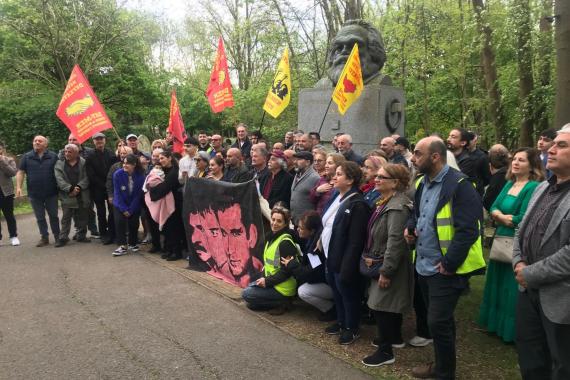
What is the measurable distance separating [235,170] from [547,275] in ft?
15.9

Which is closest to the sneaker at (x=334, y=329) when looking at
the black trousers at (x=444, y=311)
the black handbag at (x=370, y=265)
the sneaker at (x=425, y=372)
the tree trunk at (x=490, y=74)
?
the black handbag at (x=370, y=265)

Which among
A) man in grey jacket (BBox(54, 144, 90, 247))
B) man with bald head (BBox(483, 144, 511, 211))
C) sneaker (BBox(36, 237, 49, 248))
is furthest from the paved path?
man with bald head (BBox(483, 144, 511, 211))

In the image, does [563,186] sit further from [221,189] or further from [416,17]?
[416,17]

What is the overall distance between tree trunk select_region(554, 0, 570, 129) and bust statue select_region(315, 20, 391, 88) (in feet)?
10.9

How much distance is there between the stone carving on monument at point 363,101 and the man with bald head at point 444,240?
633 centimetres

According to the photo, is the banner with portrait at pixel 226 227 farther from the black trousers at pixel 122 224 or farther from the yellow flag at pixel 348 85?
the yellow flag at pixel 348 85

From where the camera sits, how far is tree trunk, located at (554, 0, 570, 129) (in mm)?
7635

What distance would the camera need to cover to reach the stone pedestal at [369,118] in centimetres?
974

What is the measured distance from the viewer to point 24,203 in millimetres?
13711

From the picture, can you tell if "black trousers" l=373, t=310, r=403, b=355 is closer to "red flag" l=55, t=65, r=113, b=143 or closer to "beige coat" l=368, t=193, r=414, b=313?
"beige coat" l=368, t=193, r=414, b=313

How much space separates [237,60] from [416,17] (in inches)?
762

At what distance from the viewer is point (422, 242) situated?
11.8 ft

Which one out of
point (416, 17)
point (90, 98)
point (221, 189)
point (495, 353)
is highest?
point (416, 17)

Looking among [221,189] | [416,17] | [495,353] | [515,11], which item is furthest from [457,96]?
[495,353]
